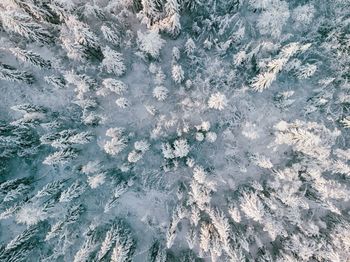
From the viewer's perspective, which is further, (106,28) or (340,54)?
(340,54)

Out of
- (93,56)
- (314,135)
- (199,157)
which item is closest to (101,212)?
(199,157)

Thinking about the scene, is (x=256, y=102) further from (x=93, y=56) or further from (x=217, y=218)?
(x=93, y=56)

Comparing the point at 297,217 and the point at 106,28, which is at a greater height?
the point at 106,28

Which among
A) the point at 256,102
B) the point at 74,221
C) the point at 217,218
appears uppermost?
the point at 256,102

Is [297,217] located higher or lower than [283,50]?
lower

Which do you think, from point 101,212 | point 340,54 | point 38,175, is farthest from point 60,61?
point 340,54

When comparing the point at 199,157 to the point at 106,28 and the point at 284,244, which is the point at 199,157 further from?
the point at 106,28
